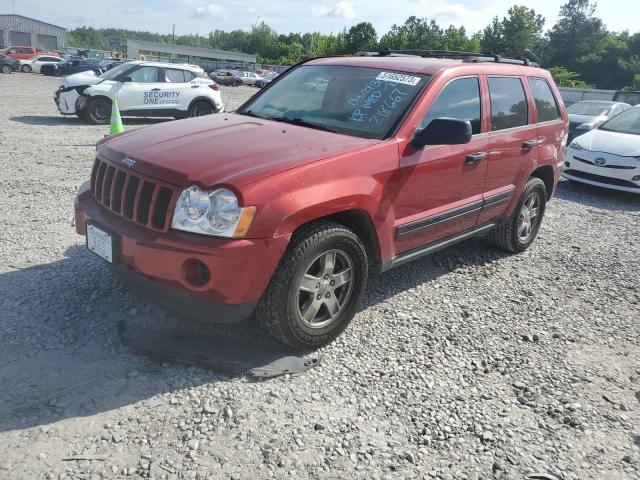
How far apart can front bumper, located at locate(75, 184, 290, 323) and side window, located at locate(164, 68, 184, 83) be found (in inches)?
446

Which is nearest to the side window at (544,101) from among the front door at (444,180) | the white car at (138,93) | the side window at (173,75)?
the front door at (444,180)

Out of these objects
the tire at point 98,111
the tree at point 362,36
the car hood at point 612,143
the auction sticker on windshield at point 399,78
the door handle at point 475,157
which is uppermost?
the tree at point 362,36

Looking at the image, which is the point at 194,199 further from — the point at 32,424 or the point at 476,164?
the point at 476,164

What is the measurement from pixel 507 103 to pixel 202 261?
3.24m

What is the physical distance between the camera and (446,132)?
11.2 feet

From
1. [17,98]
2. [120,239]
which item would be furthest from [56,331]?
A: [17,98]

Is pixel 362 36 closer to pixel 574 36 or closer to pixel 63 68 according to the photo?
pixel 574 36

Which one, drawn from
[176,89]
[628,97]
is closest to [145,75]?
[176,89]

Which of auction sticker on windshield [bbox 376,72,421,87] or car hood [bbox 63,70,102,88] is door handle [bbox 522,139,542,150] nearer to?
auction sticker on windshield [bbox 376,72,421,87]

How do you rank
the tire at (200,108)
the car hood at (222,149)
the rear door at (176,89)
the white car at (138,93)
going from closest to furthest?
the car hood at (222,149), the white car at (138,93), the rear door at (176,89), the tire at (200,108)

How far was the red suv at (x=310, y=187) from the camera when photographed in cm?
278

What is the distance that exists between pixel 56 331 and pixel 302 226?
1.71m

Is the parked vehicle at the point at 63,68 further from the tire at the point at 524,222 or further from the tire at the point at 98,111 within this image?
the tire at the point at 524,222

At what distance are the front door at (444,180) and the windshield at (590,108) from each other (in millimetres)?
11891
